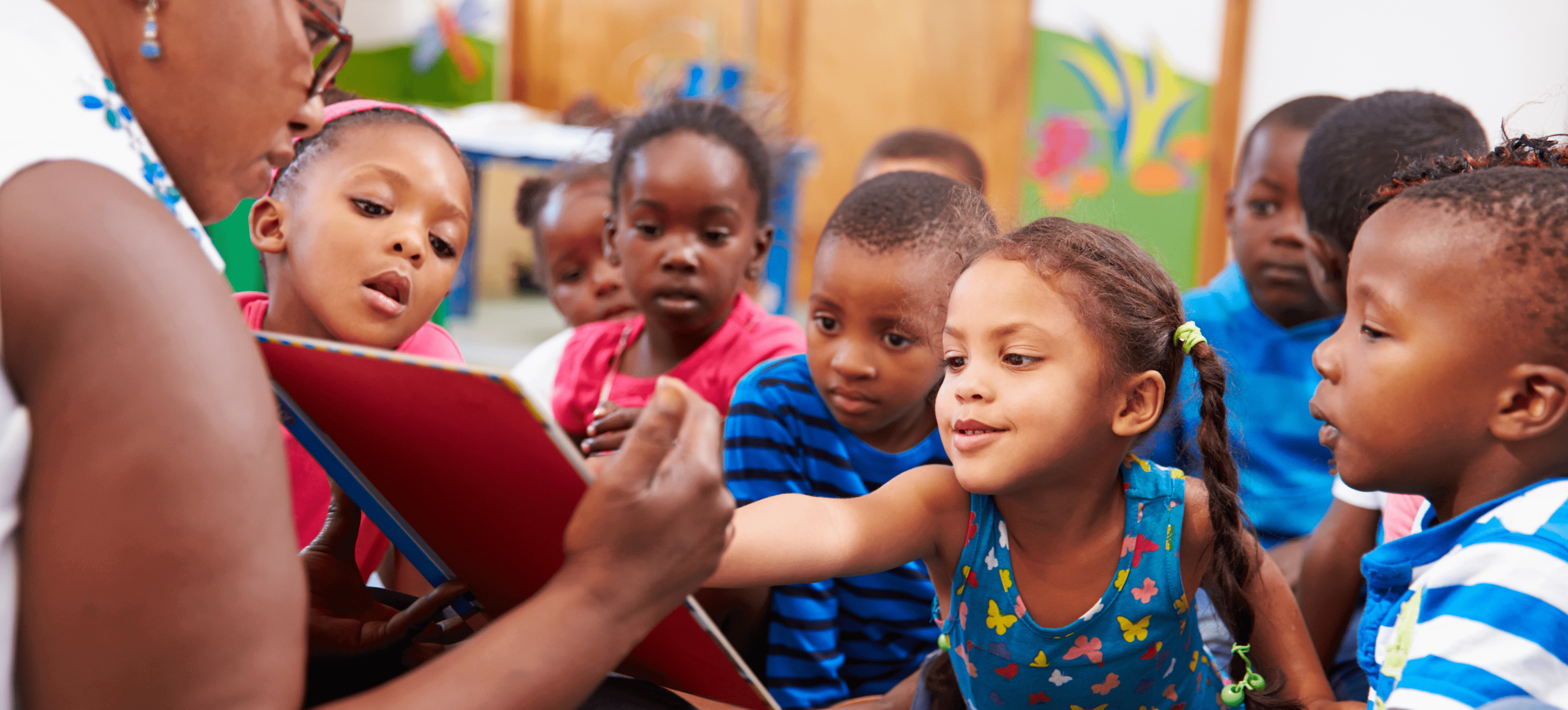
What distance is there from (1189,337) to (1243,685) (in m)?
0.38

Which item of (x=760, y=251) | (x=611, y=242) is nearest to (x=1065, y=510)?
(x=760, y=251)

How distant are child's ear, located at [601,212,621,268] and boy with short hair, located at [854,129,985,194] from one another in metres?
0.67

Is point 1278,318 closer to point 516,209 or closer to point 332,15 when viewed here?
point 332,15

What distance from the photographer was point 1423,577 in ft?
2.91

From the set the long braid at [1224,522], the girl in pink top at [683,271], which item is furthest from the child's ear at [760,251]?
the long braid at [1224,522]

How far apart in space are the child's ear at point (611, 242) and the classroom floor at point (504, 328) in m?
1.86

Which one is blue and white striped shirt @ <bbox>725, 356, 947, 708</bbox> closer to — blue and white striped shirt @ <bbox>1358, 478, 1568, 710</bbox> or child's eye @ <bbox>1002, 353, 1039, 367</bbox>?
child's eye @ <bbox>1002, 353, 1039, 367</bbox>

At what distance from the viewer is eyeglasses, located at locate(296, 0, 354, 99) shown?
2.53 ft

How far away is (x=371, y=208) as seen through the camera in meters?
1.36

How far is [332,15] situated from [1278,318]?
1781mm

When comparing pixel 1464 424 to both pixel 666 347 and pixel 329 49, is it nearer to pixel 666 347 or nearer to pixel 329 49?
pixel 329 49

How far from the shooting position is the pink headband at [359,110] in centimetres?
141

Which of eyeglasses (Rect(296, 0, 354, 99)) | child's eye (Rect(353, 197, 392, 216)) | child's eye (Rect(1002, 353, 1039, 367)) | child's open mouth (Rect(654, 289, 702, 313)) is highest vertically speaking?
eyeglasses (Rect(296, 0, 354, 99))

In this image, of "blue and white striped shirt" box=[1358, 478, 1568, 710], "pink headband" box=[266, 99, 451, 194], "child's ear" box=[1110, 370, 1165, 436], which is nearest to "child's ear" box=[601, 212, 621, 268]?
"pink headband" box=[266, 99, 451, 194]
